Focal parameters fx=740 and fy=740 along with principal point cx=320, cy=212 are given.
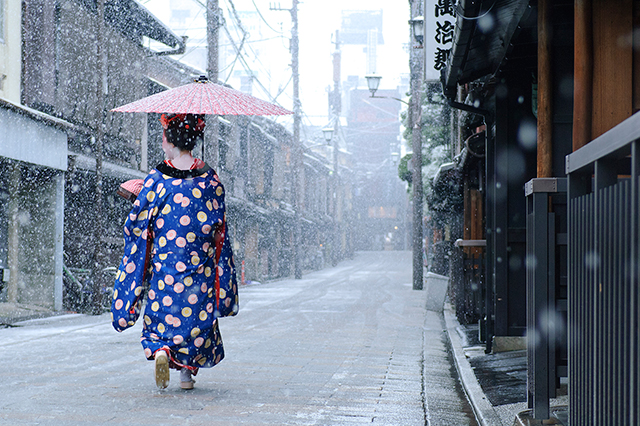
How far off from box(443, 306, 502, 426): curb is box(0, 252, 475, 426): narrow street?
0.10 metres

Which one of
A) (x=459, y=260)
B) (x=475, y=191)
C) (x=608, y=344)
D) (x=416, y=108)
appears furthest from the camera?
(x=416, y=108)

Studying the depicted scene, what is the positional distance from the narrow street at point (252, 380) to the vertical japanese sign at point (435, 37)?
13.2 ft

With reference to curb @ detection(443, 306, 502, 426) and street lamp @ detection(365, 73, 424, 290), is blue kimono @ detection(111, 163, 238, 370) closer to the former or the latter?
curb @ detection(443, 306, 502, 426)

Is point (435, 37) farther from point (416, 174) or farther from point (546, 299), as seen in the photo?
point (416, 174)

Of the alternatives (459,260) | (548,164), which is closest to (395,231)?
(459,260)

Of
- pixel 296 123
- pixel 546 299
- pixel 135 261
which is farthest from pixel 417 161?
pixel 546 299

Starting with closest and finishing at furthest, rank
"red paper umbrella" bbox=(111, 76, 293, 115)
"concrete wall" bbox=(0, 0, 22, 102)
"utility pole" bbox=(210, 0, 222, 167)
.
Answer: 1. "red paper umbrella" bbox=(111, 76, 293, 115)
2. "concrete wall" bbox=(0, 0, 22, 102)
3. "utility pole" bbox=(210, 0, 222, 167)

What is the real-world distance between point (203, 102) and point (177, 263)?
4.48ft

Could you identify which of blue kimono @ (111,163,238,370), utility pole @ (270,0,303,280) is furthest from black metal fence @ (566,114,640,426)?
utility pole @ (270,0,303,280)

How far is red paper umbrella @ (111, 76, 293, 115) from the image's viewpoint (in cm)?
588

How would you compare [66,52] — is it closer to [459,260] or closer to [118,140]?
[118,140]

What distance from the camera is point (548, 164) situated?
20.7 ft

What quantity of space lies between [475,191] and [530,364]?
10.6 meters

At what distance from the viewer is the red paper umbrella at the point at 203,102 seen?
588 cm
